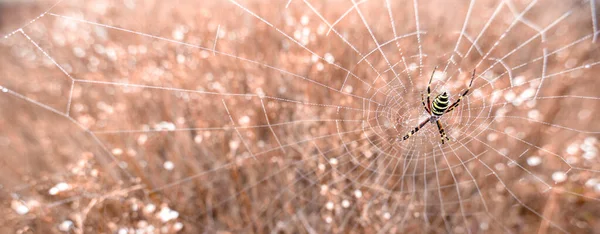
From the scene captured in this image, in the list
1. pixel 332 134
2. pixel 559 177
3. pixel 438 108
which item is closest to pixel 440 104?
pixel 438 108

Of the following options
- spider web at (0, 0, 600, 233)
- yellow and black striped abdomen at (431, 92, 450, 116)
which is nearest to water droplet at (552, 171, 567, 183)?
spider web at (0, 0, 600, 233)

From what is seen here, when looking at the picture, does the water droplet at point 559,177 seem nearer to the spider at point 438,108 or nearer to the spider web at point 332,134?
the spider web at point 332,134

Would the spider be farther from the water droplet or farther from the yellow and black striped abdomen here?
the water droplet

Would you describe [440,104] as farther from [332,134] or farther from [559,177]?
[559,177]

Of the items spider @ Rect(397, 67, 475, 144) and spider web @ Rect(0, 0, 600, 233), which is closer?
spider @ Rect(397, 67, 475, 144)

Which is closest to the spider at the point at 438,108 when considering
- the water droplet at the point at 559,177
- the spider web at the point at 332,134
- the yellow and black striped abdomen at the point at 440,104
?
the yellow and black striped abdomen at the point at 440,104

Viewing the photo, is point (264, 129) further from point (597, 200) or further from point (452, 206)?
point (597, 200)

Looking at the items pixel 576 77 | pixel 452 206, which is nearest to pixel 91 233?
pixel 452 206
